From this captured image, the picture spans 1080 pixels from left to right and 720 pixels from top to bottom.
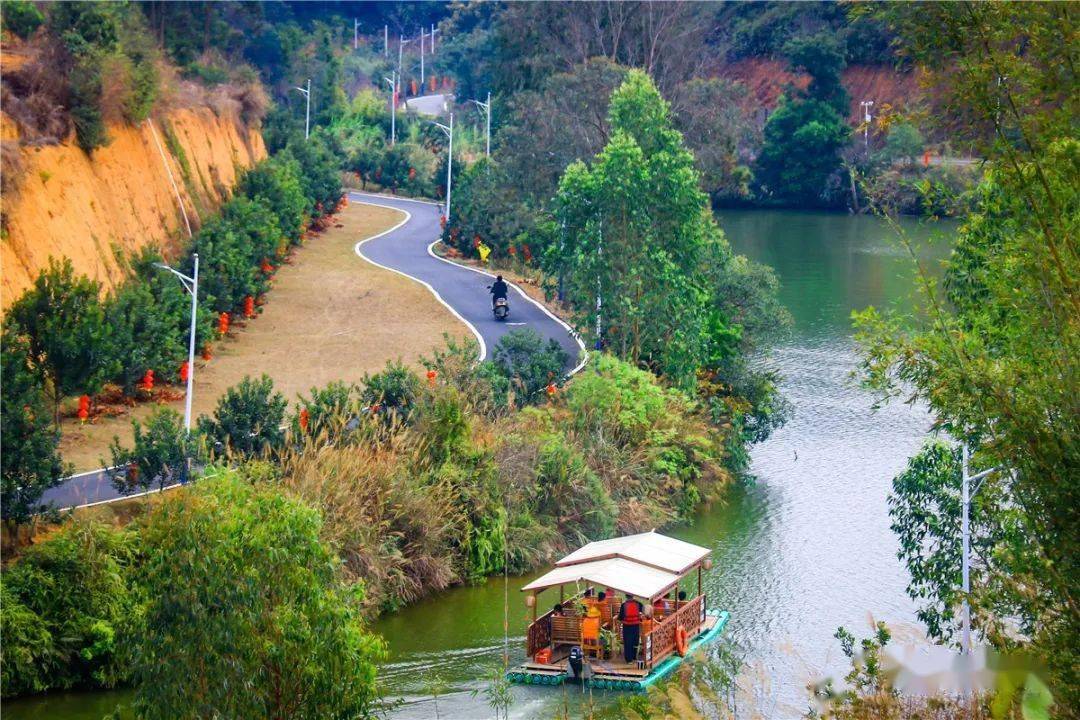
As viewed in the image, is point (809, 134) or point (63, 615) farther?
point (809, 134)

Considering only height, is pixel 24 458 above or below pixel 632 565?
above

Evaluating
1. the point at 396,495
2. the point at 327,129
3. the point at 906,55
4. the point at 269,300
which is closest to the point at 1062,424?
the point at 906,55

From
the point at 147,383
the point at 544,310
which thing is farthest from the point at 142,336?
the point at 544,310

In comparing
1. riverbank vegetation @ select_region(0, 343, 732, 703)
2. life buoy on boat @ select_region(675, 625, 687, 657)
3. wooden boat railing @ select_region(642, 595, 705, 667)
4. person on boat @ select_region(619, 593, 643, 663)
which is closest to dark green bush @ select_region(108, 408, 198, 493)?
riverbank vegetation @ select_region(0, 343, 732, 703)

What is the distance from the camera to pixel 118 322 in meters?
34.6

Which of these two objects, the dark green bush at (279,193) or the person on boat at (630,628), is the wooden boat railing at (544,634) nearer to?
the person on boat at (630,628)

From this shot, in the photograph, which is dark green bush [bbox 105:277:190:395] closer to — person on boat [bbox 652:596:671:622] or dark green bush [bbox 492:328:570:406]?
dark green bush [bbox 492:328:570:406]

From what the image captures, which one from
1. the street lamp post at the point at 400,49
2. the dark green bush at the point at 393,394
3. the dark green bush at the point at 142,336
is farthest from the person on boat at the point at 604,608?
the street lamp post at the point at 400,49

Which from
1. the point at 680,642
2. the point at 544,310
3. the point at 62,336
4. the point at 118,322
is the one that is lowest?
the point at 544,310

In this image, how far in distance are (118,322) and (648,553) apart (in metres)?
15.8

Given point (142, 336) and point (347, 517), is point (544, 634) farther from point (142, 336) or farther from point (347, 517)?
point (142, 336)

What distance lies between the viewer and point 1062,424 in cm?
1124

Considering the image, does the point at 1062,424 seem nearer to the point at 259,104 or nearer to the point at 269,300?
the point at 269,300

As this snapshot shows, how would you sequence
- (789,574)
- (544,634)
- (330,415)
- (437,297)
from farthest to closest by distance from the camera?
(437,297), (330,415), (789,574), (544,634)
